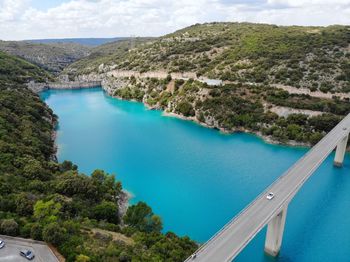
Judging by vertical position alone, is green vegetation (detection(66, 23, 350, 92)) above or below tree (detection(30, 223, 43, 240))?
above

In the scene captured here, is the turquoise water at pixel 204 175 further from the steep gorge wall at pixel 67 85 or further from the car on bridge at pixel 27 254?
the steep gorge wall at pixel 67 85

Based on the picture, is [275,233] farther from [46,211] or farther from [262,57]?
[262,57]

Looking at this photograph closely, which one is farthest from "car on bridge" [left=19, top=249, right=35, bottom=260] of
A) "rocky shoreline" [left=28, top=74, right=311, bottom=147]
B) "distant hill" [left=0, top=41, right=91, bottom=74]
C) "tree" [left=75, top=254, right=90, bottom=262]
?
"distant hill" [left=0, top=41, right=91, bottom=74]

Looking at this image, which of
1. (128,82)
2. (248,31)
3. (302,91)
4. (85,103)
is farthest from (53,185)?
(248,31)

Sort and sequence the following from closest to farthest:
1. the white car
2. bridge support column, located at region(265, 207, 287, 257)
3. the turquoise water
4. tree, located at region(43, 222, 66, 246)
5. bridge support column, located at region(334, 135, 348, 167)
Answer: tree, located at region(43, 222, 66, 246)
bridge support column, located at region(265, 207, 287, 257)
the white car
the turquoise water
bridge support column, located at region(334, 135, 348, 167)

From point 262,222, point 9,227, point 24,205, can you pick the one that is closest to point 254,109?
point 262,222

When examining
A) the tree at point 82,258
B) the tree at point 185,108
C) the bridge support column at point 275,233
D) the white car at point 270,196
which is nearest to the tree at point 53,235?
the tree at point 82,258

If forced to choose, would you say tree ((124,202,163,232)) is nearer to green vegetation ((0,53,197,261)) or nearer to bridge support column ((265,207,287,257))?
green vegetation ((0,53,197,261))

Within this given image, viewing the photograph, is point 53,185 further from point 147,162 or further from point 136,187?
point 147,162
